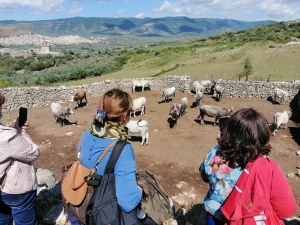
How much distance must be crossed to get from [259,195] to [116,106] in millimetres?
1533

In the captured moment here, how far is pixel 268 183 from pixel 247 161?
0.24 metres

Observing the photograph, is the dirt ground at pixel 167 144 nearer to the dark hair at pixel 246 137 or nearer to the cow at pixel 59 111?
the cow at pixel 59 111

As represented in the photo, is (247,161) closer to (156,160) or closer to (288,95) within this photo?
(156,160)

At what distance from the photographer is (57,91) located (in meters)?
19.3

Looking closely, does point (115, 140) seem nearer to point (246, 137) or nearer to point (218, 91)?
point (246, 137)

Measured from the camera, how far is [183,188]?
8625 mm

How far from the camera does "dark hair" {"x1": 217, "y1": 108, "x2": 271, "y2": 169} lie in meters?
2.39

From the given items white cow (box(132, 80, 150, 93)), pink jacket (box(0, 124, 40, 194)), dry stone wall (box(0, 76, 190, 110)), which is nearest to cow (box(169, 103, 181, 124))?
dry stone wall (box(0, 76, 190, 110))

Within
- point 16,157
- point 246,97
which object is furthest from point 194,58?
point 16,157

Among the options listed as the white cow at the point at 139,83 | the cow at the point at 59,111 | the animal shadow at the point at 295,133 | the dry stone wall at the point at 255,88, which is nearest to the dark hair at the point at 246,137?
the animal shadow at the point at 295,133

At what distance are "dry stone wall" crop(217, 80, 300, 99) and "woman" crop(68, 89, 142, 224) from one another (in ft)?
61.9

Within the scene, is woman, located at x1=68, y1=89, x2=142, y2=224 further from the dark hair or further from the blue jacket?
the dark hair

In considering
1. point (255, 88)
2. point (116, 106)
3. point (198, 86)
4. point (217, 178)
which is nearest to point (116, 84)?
point (198, 86)

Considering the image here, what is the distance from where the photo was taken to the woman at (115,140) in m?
2.55
